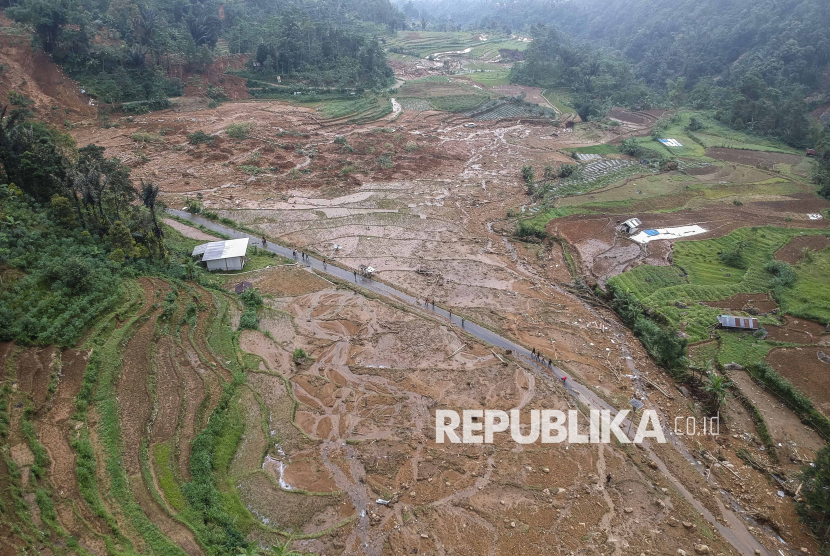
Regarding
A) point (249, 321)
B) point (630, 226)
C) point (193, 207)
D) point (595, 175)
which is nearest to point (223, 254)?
point (249, 321)

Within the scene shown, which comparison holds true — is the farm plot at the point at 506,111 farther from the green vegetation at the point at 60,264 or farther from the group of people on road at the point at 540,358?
the green vegetation at the point at 60,264

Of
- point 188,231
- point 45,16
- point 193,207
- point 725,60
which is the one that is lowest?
point 188,231

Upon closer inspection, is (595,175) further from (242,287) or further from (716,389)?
(242,287)

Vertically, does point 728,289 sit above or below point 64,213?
below

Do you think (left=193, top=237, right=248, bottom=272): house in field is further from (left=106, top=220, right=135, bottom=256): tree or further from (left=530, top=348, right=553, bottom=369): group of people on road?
(left=530, top=348, right=553, bottom=369): group of people on road

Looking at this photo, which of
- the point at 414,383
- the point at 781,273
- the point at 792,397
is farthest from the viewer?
the point at 781,273

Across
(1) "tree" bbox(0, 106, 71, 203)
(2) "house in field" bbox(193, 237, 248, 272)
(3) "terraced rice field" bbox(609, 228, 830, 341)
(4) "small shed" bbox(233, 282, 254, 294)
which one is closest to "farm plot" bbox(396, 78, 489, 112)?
(3) "terraced rice field" bbox(609, 228, 830, 341)

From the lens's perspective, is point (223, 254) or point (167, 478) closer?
point (167, 478)
